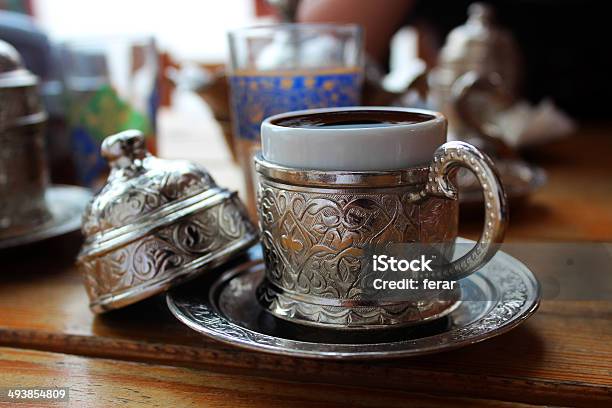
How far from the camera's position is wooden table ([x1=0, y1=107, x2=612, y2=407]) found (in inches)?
15.9

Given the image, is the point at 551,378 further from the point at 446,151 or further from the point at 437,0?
the point at 437,0

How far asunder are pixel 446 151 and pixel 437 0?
4.66ft

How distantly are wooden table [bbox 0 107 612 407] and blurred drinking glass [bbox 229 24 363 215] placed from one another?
9.6 inches

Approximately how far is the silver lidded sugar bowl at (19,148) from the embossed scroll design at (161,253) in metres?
0.21

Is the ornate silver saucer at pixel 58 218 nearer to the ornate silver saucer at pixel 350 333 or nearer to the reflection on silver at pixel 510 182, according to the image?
the ornate silver saucer at pixel 350 333

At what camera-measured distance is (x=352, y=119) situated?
1.53 feet

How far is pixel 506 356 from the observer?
1.41 ft

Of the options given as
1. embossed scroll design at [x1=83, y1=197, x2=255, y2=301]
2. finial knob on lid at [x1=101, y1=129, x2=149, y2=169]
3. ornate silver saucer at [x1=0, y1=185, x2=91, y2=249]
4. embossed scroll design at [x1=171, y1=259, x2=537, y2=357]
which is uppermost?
finial knob on lid at [x1=101, y1=129, x2=149, y2=169]

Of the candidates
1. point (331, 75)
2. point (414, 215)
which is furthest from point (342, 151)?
point (331, 75)

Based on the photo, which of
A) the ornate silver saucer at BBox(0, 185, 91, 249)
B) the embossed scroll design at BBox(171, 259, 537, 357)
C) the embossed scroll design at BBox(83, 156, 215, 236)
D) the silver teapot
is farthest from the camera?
the silver teapot

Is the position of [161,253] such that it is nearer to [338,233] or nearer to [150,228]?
[150,228]

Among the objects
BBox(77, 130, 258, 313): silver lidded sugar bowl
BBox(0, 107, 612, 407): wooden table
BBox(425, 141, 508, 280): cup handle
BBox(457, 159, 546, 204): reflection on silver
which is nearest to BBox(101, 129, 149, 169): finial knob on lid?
BBox(77, 130, 258, 313): silver lidded sugar bowl

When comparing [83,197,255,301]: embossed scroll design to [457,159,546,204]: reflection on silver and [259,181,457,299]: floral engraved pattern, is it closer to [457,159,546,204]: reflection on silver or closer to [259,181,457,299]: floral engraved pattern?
[259,181,457,299]: floral engraved pattern

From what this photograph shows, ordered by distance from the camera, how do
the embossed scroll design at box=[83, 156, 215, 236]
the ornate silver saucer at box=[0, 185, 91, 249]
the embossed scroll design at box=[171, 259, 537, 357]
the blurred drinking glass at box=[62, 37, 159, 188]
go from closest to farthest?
the embossed scroll design at box=[171, 259, 537, 357] → the embossed scroll design at box=[83, 156, 215, 236] → the ornate silver saucer at box=[0, 185, 91, 249] → the blurred drinking glass at box=[62, 37, 159, 188]
